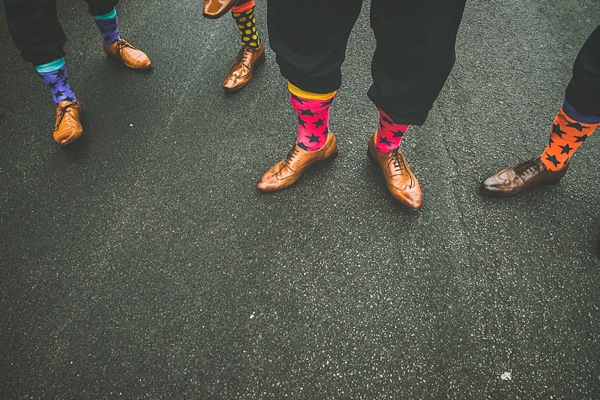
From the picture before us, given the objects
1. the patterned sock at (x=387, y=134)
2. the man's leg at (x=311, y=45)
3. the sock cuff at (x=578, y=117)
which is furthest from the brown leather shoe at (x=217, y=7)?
the sock cuff at (x=578, y=117)

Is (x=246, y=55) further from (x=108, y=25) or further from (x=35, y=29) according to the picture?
(x=35, y=29)

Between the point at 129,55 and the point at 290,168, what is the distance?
1117mm

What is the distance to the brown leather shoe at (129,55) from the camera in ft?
5.46

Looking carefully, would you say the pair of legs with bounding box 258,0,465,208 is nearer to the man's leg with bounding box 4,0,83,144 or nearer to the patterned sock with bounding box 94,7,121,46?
the man's leg with bounding box 4,0,83,144

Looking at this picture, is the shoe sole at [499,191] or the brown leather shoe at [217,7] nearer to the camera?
the brown leather shoe at [217,7]

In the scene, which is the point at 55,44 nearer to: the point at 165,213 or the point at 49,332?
the point at 165,213

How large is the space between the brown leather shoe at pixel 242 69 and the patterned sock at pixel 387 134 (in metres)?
0.76

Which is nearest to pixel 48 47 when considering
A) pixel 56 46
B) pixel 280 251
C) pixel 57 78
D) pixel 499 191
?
pixel 56 46

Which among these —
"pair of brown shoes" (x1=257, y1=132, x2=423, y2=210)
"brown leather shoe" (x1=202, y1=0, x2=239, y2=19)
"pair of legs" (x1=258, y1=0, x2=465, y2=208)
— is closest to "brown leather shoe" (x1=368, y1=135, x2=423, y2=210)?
"pair of brown shoes" (x1=257, y1=132, x2=423, y2=210)

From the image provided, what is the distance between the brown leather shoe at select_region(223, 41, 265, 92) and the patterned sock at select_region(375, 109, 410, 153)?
2.50 ft

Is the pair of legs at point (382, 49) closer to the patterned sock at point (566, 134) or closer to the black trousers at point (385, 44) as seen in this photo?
the black trousers at point (385, 44)

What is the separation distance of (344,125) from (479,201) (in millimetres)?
634

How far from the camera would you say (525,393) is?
0.90m

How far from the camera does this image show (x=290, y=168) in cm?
125
